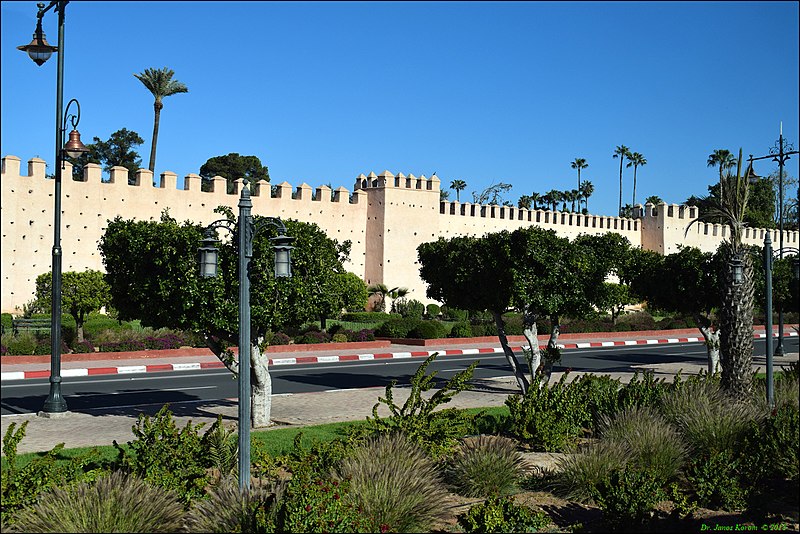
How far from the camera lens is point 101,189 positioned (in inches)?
1297

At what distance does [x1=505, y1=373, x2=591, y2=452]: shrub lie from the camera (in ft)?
35.1

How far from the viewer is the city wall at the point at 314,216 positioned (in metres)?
30.9

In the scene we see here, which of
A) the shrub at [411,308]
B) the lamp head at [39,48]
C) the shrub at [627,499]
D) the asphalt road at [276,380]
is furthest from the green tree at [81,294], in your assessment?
the shrub at [627,499]

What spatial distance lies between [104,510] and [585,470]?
4.48 metres

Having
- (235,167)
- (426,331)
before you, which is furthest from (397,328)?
(235,167)

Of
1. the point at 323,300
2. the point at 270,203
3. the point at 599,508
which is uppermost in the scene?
the point at 270,203

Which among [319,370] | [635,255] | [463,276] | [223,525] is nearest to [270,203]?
[319,370]

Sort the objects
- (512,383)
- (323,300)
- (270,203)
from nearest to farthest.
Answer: (323,300)
(512,383)
(270,203)

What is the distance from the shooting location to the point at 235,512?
6453mm

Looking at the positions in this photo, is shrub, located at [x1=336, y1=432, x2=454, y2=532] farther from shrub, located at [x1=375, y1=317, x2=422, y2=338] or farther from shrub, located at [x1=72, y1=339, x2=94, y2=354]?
shrub, located at [x1=375, y1=317, x2=422, y2=338]

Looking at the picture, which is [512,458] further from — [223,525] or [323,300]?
[323,300]

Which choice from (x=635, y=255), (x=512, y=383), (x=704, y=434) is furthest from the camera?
(x=635, y=255)

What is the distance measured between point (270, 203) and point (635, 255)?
67.4ft

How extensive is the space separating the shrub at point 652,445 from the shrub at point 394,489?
238 cm
